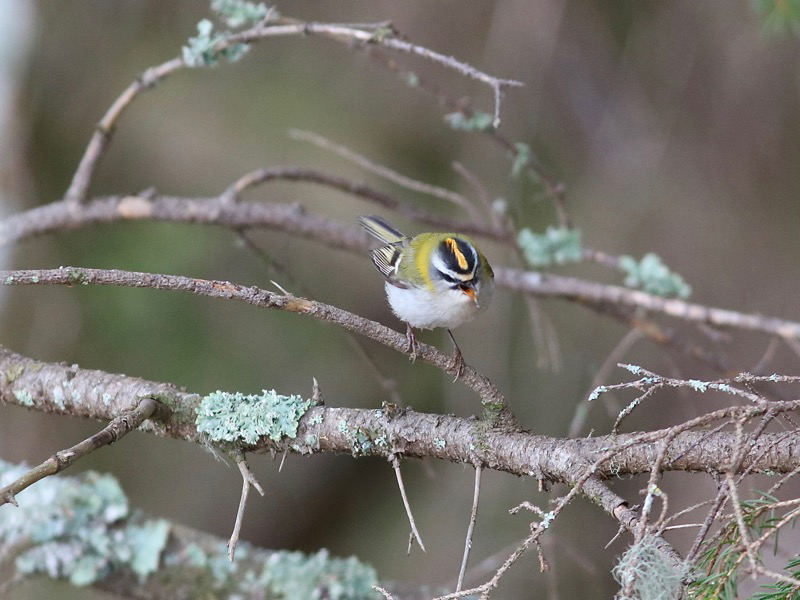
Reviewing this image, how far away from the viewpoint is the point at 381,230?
12.3 feet

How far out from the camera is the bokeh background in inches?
193

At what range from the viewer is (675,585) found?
1312 millimetres

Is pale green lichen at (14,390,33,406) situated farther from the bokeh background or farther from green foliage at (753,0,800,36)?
green foliage at (753,0,800,36)

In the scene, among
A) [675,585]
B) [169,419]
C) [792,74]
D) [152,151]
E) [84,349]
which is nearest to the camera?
[675,585]

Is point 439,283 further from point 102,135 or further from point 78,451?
point 78,451

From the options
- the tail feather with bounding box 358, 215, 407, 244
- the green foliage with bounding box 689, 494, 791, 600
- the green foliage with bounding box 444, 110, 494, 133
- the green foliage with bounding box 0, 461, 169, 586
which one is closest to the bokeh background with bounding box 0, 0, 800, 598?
the tail feather with bounding box 358, 215, 407, 244

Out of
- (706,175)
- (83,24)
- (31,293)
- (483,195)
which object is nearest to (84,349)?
(31,293)

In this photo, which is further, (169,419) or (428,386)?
(428,386)

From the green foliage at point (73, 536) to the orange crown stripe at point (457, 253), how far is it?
1.39 m

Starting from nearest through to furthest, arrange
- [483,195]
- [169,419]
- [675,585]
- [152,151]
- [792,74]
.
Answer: [675,585]
[169,419]
[483,195]
[792,74]
[152,151]

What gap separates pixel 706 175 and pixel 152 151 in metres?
3.89

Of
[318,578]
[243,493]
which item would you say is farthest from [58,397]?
[318,578]

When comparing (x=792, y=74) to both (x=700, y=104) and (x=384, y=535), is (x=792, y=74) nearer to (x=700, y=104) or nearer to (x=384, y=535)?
(x=700, y=104)

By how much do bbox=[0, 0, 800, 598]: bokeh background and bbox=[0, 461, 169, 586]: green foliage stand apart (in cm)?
218
